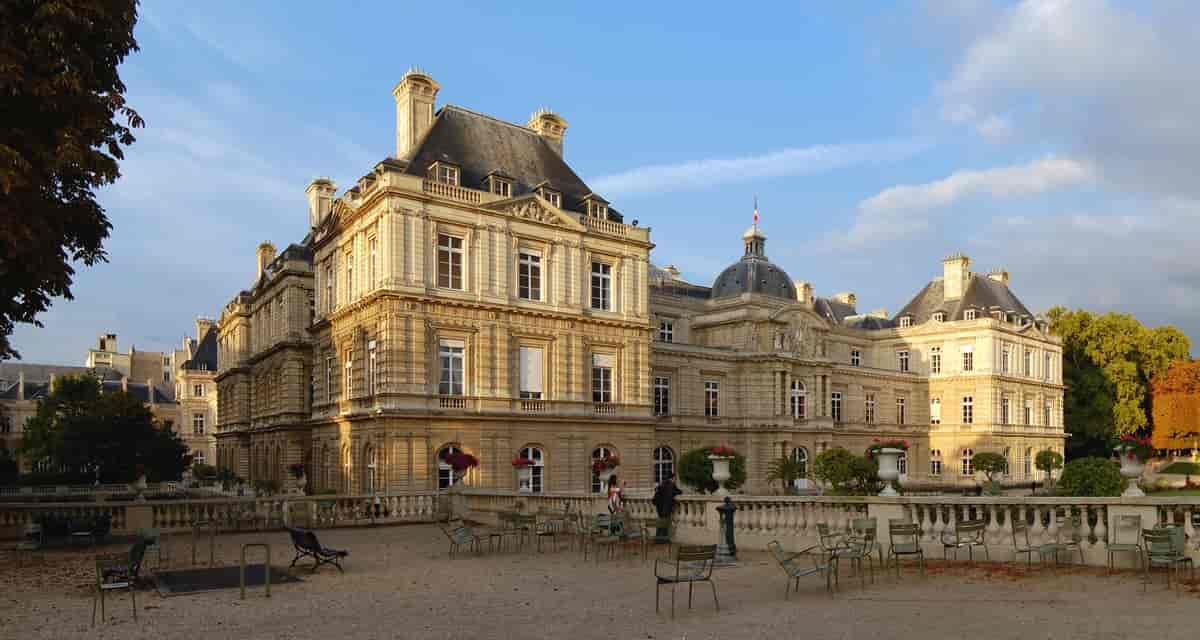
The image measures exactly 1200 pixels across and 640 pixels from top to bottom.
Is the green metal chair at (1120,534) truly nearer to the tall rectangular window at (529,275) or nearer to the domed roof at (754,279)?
the tall rectangular window at (529,275)

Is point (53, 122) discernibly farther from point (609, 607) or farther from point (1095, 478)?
point (1095, 478)

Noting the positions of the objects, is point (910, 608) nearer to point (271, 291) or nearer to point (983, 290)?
point (271, 291)

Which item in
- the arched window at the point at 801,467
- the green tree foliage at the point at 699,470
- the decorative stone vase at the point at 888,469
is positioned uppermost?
the decorative stone vase at the point at 888,469

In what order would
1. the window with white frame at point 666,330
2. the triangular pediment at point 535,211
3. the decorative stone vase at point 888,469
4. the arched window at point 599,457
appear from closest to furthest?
the decorative stone vase at point 888,469, the triangular pediment at point 535,211, the arched window at point 599,457, the window with white frame at point 666,330

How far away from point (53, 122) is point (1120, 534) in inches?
704

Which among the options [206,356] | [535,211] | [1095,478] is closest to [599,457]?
[535,211]

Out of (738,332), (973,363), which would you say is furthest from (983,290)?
(738,332)

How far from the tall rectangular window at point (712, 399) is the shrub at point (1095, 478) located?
25834mm

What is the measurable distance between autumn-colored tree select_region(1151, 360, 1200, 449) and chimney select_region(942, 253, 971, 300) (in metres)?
14.4

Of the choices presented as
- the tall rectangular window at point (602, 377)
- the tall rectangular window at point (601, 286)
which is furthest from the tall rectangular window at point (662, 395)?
the tall rectangular window at point (601, 286)

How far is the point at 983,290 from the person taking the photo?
2301 inches

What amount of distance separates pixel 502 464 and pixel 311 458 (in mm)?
13666

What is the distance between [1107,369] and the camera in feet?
206

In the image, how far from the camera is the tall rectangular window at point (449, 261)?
99.1ft
